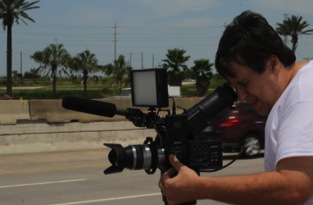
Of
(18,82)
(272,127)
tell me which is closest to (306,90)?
(272,127)

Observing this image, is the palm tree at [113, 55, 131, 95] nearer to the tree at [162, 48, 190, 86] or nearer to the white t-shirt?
the tree at [162, 48, 190, 86]

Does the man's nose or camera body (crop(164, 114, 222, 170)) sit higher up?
the man's nose

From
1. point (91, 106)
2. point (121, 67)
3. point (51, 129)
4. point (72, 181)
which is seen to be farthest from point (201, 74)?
point (91, 106)

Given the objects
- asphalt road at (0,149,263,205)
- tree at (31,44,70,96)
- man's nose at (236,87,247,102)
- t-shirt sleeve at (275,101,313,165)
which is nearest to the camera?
t-shirt sleeve at (275,101,313,165)

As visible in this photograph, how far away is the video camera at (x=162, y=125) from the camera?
2.00 metres

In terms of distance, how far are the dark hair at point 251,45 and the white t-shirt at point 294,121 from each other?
0.12 meters

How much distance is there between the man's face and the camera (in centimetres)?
199

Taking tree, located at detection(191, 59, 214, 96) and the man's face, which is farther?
tree, located at detection(191, 59, 214, 96)

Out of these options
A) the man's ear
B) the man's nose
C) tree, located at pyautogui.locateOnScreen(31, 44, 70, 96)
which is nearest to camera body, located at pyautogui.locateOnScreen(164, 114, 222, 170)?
the man's nose

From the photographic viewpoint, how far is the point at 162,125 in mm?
2041

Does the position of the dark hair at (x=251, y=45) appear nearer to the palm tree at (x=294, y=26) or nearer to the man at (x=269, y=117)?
the man at (x=269, y=117)

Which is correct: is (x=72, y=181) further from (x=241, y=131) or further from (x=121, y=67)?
(x=121, y=67)

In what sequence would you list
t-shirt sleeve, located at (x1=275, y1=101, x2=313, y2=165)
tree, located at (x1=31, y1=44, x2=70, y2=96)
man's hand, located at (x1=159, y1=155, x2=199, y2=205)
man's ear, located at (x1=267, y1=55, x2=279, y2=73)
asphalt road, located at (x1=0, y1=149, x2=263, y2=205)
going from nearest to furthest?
1. t-shirt sleeve, located at (x1=275, y1=101, x2=313, y2=165)
2. man's hand, located at (x1=159, y1=155, x2=199, y2=205)
3. man's ear, located at (x1=267, y1=55, x2=279, y2=73)
4. asphalt road, located at (x1=0, y1=149, x2=263, y2=205)
5. tree, located at (x1=31, y1=44, x2=70, y2=96)

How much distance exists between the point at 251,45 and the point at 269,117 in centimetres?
29
